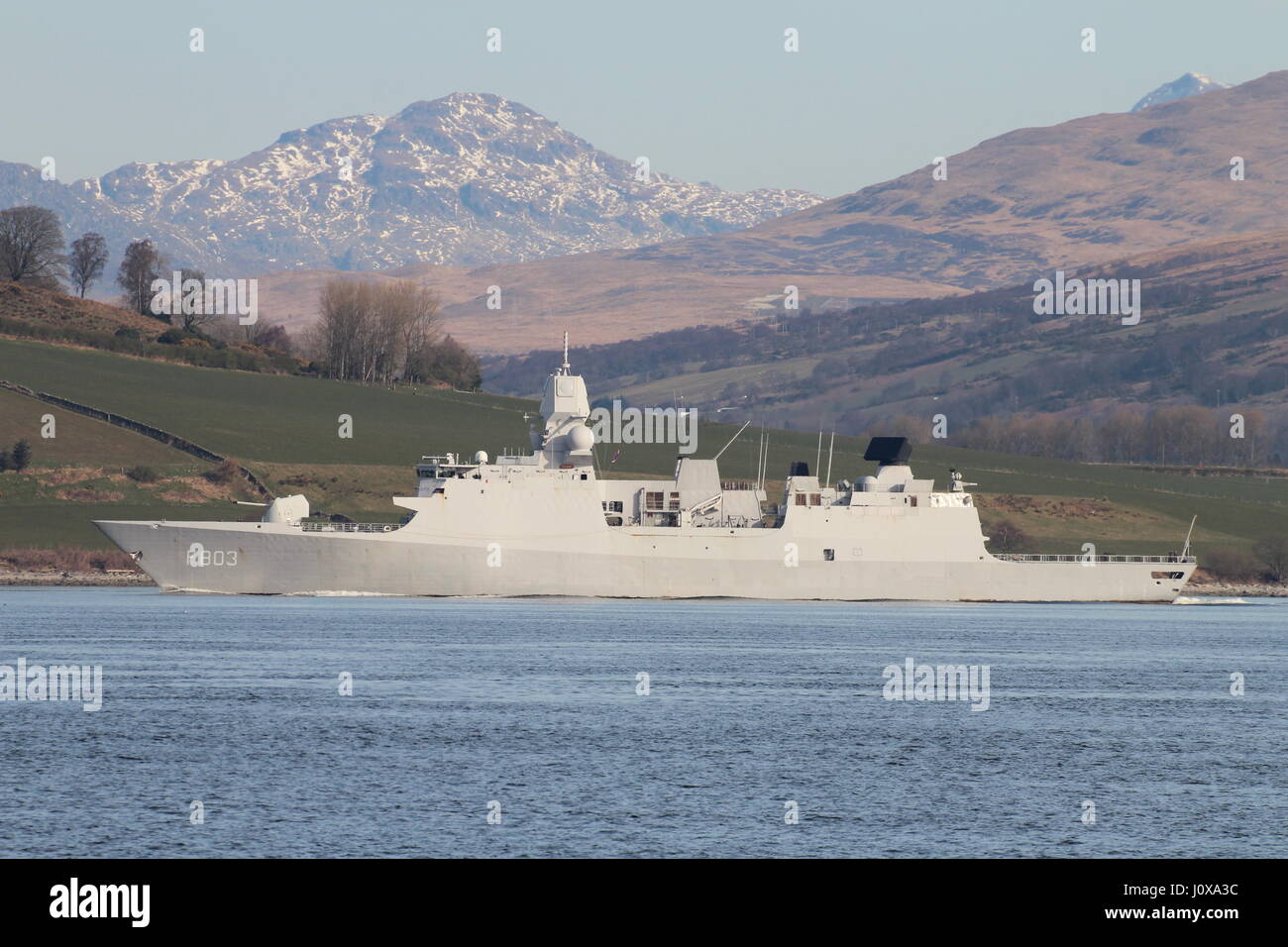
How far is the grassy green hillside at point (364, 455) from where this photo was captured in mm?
84875

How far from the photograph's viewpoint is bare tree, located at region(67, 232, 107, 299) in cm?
14925

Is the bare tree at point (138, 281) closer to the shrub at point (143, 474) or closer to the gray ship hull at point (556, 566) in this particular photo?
the shrub at point (143, 474)

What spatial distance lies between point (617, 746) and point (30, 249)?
4922 inches

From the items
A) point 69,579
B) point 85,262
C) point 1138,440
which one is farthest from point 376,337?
point 1138,440

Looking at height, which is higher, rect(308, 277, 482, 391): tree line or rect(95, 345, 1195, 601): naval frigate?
rect(308, 277, 482, 391): tree line

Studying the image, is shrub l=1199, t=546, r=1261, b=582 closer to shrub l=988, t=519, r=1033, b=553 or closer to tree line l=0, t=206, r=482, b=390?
shrub l=988, t=519, r=1033, b=553

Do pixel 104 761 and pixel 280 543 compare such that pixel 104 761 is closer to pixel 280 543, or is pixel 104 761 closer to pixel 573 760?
pixel 573 760

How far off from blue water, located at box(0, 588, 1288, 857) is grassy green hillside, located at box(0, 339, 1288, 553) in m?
33.7

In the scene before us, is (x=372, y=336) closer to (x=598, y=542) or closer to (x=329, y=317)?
(x=329, y=317)

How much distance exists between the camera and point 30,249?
141 metres

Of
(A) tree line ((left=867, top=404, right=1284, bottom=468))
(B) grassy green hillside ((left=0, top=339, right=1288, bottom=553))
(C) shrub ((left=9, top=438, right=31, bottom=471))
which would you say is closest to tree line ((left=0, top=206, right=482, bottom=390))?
(B) grassy green hillside ((left=0, top=339, right=1288, bottom=553))

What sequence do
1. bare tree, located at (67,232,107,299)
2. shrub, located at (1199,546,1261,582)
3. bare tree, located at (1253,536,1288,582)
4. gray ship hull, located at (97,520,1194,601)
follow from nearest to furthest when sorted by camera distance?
gray ship hull, located at (97,520,1194,601) → bare tree, located at (1253,536,1288,582) → shrub, located at (1199,546,1261,582) → bare tree, located at (67,232,107,299)

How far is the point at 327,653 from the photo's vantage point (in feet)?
141

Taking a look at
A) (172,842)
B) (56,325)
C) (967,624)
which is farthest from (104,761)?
(56,325)
